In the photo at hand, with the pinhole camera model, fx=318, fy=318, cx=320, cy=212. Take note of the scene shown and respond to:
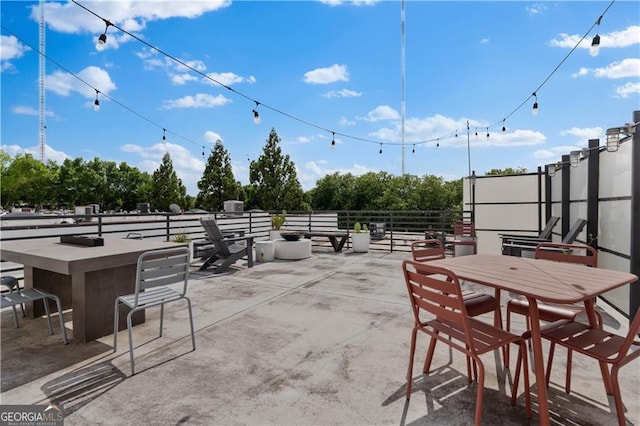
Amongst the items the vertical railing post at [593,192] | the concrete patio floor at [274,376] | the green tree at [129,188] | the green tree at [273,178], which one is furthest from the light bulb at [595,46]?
the green tree at [129,188]

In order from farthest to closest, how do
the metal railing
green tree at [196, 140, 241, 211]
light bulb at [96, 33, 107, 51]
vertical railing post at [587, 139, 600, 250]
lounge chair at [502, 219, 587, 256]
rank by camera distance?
green tree at [196, 140, 241, 211] < the metal railing < lounge chair at [502, 219, 587, 256] < vertical railing post at [587, 139, 600, 250] < light bulb at [96, 33, 107, 51]

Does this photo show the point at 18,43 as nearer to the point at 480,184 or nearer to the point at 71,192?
the point at 480,184

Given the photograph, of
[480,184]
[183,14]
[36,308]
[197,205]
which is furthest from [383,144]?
[197,205]

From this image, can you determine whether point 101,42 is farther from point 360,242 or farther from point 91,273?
point 360,242

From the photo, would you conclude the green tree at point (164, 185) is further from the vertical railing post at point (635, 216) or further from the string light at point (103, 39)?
the vertical railing post at point (635, 216)

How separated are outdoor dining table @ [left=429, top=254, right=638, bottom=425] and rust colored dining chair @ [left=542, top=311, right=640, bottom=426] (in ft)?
0.57

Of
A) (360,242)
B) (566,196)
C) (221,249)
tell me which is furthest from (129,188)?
(566,196)

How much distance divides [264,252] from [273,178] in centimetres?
1428

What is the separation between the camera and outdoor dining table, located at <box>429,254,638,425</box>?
1.53 meters

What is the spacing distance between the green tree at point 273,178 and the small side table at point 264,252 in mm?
13608

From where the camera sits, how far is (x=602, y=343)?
5.47ft

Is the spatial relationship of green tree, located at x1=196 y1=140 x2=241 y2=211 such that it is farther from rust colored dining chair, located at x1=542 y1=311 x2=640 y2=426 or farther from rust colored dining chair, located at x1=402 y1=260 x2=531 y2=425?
rust colored dining chair, located at x1=542 y1=311 x2=640 y2=426

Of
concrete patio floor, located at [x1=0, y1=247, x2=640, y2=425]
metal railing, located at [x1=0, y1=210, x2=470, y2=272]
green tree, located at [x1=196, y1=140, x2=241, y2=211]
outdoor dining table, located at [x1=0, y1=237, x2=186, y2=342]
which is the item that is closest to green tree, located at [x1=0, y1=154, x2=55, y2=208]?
green tree, located at [x1=196, y1=140, x2=241, y2=211]

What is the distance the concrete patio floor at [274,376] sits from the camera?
5.84 ft
